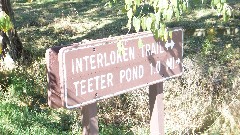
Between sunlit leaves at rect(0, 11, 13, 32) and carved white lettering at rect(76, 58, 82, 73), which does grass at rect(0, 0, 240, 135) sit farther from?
carved white lettering at rect(76, 58, 82, 73)

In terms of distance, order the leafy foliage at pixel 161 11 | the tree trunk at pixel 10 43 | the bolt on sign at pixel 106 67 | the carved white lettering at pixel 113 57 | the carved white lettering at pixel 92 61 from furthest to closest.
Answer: the tree trunk at pixel 10 43
the carved white lettering at pixel 113 57
the carved white lettering at pixel 92 61
the bolt on sign at pixel 106 67
the leafy foliage at pixel 161 11

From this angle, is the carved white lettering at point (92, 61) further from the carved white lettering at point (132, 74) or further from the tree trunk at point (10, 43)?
the tree trunk at point (10, 43)

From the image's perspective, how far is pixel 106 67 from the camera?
297 cm

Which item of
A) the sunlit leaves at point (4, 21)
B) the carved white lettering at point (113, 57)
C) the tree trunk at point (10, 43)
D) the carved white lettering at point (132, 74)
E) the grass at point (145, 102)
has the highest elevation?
the sunlit leaves at point (4, 21)

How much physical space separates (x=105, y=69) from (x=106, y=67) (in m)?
0.02

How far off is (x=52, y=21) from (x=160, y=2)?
9.27 meters

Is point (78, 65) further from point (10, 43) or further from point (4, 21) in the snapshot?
point (10, 43)

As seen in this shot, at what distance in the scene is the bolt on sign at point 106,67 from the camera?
2.76 metres

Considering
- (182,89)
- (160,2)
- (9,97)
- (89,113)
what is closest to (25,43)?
(9,97)

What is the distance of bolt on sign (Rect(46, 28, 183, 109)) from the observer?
2762 mm

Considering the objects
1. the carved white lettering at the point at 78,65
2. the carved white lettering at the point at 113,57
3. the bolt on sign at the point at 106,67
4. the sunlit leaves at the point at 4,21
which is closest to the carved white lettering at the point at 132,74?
the bolt on sign at the point at 106,67

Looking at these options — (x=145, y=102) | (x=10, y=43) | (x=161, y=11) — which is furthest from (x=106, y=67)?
(x=10, y=43)

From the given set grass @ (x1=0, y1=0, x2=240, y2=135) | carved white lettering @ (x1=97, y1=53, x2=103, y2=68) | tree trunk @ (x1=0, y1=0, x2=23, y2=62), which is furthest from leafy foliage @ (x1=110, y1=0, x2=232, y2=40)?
tree trunk @ (x1=0, y1=0, x2=23, y2=62)

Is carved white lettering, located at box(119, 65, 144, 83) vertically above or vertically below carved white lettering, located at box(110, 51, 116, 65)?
below
